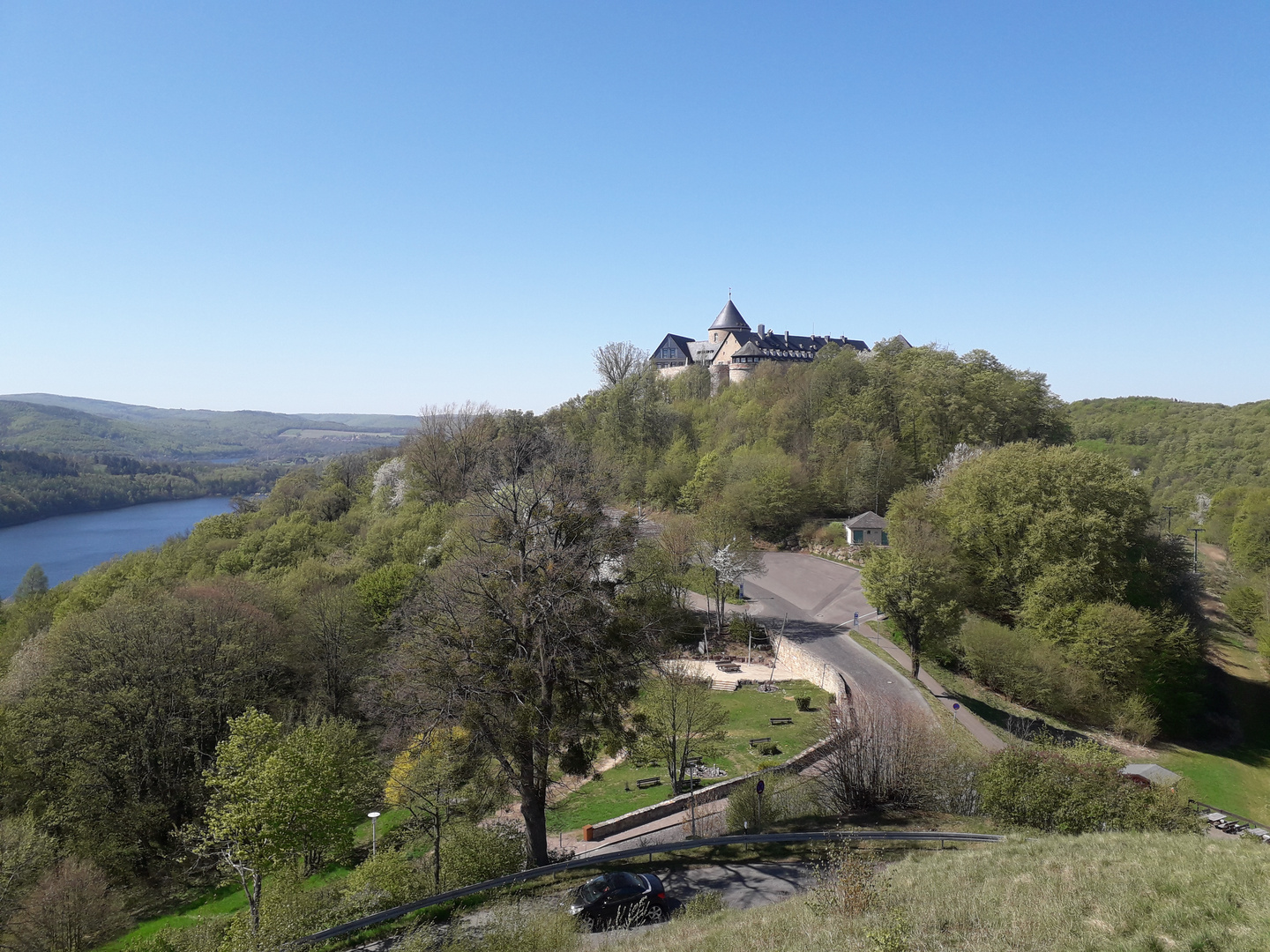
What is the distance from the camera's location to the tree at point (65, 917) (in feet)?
46.3

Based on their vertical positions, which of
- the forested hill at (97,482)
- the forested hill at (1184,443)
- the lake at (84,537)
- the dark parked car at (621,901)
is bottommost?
the lake at (84,537)

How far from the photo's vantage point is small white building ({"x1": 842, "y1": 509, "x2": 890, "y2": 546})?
42188 millimetres

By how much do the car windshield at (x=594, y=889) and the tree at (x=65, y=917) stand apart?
11.6 m

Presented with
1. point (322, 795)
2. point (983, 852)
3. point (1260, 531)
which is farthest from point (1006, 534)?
point (322, 795)

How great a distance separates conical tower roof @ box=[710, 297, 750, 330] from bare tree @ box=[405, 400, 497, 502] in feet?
124

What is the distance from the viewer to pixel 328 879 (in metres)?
18.9

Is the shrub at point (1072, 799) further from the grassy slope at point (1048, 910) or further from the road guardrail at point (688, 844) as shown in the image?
the grassy slope at point (1048, 910)

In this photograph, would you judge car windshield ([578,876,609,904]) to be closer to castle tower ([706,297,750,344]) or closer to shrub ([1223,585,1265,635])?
shrub ([1223,585,1265,635])

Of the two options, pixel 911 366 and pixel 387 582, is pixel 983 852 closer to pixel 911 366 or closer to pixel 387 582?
pixel 387 582

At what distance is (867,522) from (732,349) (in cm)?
3946

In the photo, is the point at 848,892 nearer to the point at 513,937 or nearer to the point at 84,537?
the point at 513,937

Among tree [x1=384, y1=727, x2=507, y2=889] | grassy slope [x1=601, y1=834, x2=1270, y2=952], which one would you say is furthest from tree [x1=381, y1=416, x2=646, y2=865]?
grassy slope [x1=601, y1=834, x2=1270, y2=952]

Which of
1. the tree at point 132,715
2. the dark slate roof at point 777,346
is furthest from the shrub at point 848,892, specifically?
the dark slate roof at point 777,346

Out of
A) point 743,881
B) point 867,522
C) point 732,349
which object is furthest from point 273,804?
point 732,349
